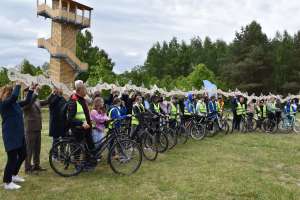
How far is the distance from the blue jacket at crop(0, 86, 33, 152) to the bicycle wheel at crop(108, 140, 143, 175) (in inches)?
74.8

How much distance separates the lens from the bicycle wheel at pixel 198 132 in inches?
568

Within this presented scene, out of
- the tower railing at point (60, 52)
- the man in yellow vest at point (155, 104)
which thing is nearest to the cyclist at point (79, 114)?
the man in yellow vest at point (155, 104)

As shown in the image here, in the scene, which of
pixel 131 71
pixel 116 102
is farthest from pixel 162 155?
pixel 131 71

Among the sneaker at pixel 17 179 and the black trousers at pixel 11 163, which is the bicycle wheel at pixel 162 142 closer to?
the sneaker at pixel 17 179

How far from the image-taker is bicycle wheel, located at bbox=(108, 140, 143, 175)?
26.7ft

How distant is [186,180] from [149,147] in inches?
86.7

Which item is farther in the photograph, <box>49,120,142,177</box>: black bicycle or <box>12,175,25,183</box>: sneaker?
<box>49,120,142,177</box>: black bicycle

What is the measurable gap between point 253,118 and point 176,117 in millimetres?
5761

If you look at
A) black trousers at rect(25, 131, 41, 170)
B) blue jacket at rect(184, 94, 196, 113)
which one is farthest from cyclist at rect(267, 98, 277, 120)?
black trousers at rect(25, 131, 41, 170)

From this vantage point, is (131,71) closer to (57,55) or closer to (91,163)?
(57,55)

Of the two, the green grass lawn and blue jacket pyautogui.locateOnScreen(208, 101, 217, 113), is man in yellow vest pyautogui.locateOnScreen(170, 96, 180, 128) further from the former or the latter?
the green grass lawn

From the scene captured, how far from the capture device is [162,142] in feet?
36.1

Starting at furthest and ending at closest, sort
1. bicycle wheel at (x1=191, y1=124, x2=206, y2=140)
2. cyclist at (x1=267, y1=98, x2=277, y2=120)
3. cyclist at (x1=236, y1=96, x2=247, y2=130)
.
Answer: cyclist at (x1=267, y1=98, x2=277, y2=120), cyclist at (x1=236, y1=96, x2=247, y2=130), bicycle wheel at (x1=191, y1=124, x2=206, y2=140)

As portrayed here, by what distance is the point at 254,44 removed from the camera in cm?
5456
